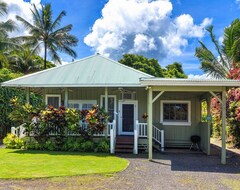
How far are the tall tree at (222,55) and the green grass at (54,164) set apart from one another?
1458 centimetres

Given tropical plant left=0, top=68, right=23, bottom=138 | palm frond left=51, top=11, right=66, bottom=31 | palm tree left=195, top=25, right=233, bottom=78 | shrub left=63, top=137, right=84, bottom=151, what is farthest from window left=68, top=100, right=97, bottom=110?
palm frond left=51, top=11, right=66, bottom=31

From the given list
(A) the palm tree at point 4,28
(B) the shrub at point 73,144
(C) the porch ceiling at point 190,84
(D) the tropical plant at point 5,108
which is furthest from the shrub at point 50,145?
(A) the palm tree at point 4,28

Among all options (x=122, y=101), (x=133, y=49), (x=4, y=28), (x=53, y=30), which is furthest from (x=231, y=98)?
(x=133, y=49)

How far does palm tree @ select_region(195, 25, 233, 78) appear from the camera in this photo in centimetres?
2252

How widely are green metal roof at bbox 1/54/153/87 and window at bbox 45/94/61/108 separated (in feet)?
4.19

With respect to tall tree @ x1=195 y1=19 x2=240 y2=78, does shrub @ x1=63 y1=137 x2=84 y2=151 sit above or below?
below

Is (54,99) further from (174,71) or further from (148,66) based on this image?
(174,71)

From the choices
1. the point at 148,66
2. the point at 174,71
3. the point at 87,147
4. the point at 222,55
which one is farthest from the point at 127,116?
the point at 174,71

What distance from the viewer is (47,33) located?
1199 inches

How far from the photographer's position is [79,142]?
509 inches

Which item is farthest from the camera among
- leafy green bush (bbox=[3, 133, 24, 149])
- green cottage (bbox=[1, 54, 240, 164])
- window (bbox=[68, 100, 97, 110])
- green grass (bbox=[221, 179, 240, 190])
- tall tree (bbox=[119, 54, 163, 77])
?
tall tree (bbox=[119, 54, 163, 77])

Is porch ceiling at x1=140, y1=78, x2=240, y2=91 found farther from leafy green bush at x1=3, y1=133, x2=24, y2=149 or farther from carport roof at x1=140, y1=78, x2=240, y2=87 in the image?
leafy green bush at x1=3, y1=133, x2=24, y2=149

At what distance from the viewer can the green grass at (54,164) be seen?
26.2 ft

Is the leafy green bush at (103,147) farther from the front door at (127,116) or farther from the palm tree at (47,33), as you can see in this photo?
the palm tree at (47,33)
